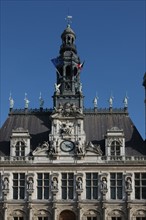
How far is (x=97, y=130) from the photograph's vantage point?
61656 mm

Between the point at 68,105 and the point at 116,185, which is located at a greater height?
the point at 68,105

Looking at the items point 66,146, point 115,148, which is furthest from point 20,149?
point 115,148

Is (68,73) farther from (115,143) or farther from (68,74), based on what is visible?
(115,143)

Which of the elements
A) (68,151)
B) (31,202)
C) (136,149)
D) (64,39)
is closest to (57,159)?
(68,151)

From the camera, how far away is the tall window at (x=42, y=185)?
57219 mm

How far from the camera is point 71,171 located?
57.8 metres

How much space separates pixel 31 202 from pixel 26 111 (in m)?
12.9

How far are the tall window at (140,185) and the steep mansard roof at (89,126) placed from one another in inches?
108

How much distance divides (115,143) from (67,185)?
7.49m

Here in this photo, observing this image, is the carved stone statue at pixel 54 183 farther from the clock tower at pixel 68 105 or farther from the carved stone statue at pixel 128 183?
the carved stone statue at pixel 128 183

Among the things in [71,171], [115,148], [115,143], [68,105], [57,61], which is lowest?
[71,171]

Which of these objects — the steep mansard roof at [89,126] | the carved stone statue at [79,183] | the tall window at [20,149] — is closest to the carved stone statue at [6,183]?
the tall window at [20,149]

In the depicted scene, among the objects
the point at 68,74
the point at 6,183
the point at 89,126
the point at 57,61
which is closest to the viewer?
the point at 6,183

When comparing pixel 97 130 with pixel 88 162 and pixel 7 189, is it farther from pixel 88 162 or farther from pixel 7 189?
pixel 7 189
